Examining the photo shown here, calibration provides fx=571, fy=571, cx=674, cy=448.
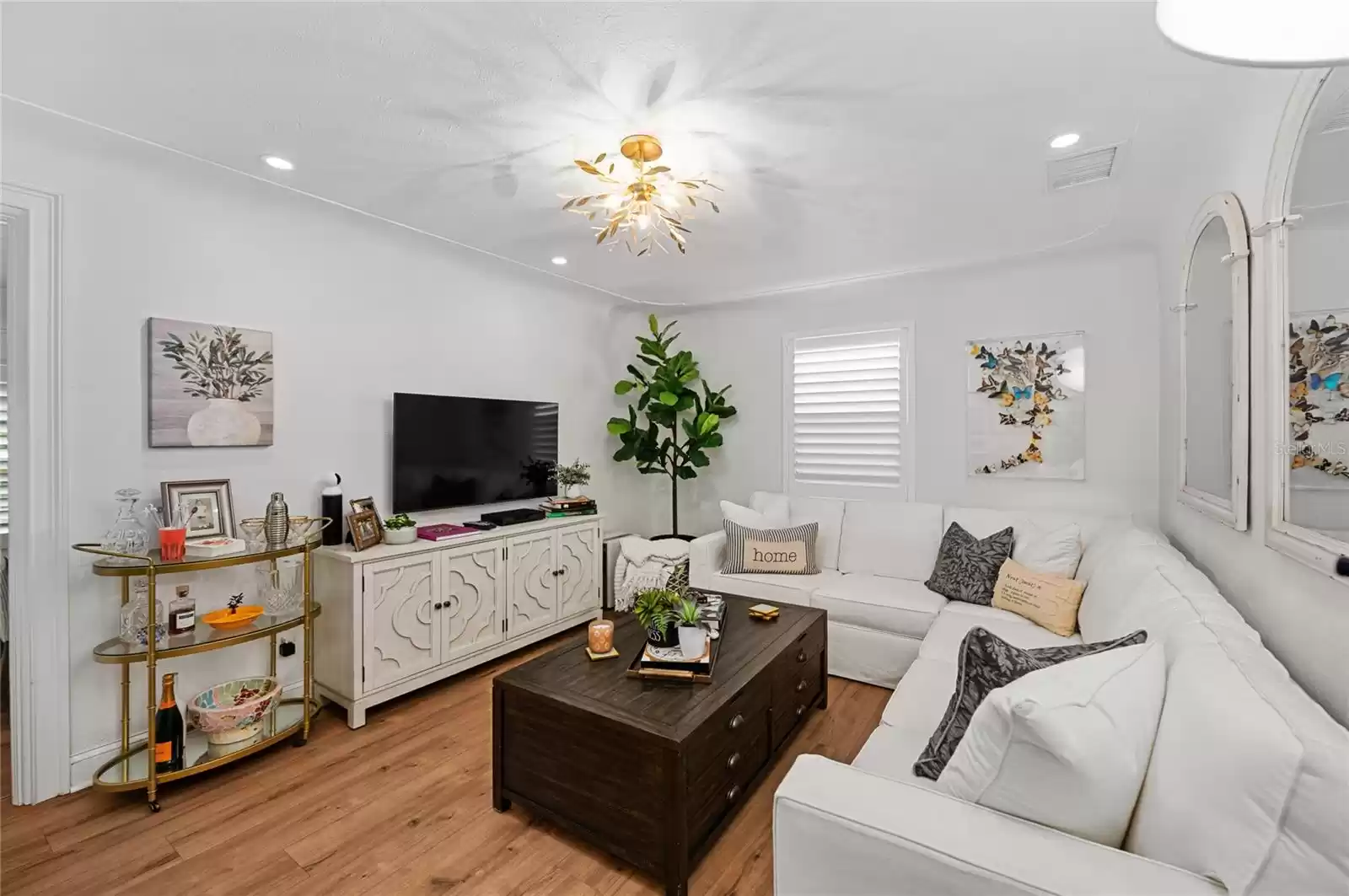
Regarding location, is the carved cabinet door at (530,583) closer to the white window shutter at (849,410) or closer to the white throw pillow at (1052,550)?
the white window shutter at (849,410)

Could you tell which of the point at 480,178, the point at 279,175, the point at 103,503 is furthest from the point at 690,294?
the point at 103,503

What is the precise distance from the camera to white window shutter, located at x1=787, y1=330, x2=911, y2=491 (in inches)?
159

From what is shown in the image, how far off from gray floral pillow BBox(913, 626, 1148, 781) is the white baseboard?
3010 millimetres

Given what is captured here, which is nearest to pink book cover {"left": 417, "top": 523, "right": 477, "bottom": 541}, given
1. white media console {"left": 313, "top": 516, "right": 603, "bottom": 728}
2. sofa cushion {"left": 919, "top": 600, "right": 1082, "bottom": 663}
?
white media console {"left": 313, "top": 516, "right": 603, "bottom": 728}

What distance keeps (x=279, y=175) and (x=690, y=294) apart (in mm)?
2712

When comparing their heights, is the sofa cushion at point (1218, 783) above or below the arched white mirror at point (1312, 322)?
below

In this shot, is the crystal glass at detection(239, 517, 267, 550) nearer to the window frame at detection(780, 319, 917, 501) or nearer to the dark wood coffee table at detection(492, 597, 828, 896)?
the dark wood coffee table at detection(492, 597, 828, 896)

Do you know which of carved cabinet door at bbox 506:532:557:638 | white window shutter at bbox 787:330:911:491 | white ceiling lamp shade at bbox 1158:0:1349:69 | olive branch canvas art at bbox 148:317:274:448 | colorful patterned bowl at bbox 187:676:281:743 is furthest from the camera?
white window shutter at bbox 787:330:911:491

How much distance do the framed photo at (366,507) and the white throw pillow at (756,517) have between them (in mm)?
2070

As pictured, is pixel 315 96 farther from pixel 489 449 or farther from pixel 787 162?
pixel 489 449

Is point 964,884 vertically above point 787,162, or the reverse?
point 787,162

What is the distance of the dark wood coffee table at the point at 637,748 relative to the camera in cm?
165

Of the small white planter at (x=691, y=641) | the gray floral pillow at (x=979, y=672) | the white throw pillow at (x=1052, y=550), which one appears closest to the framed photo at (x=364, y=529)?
the small white planter at (x=691, y=641)

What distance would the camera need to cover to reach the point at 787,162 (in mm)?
2293
